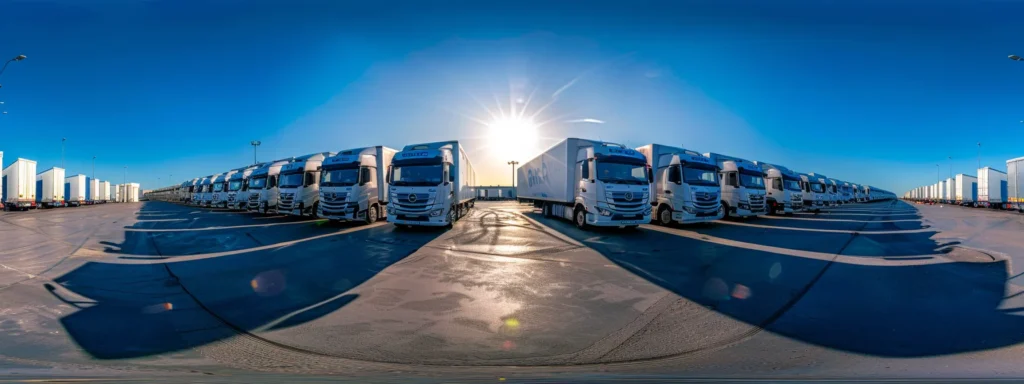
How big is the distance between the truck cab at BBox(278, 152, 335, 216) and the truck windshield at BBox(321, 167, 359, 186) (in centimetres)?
261

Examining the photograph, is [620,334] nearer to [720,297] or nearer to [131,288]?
[720,297]

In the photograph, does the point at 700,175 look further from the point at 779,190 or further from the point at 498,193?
the point at 498,193

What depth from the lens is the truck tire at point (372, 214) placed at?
1595 cm

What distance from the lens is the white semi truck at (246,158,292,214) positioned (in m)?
22.1

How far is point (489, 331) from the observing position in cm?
409

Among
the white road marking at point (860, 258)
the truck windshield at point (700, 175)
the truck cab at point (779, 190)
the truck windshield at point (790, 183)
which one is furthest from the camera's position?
the truck windshield at point (790, 183)

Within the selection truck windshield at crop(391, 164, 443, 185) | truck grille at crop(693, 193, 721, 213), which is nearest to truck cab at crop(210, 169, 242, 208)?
truck windshield at crop(391, 164, 443, 185)

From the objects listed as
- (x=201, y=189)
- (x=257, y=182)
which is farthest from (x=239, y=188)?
(x=201, y=189)

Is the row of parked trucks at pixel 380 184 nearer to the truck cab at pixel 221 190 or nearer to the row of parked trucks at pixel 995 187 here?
the truck cab at pixel 221 190

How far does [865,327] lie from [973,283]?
3974 millimetres

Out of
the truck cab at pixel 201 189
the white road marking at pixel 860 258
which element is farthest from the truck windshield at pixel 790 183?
the truck cab at pixel 201 189

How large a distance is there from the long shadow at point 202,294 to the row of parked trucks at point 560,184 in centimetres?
434

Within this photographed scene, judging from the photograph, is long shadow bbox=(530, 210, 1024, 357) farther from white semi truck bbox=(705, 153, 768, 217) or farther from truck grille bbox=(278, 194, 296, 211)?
truck grille bbox=(278, 194, 296, 211)

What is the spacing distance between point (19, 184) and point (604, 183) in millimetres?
42656
